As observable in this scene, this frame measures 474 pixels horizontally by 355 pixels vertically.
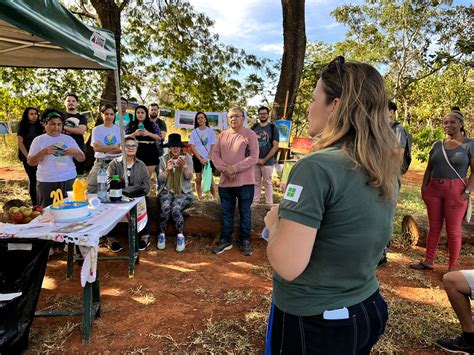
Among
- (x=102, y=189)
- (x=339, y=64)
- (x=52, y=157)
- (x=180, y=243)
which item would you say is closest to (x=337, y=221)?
(x=339, y=64)

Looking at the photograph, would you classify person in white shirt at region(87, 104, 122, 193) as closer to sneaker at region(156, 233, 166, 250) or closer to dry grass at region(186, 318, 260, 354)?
sneaker at region(156, 233, 166, 250)

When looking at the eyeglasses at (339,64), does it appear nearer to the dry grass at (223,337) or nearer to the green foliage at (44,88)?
the dry grass at (223,337)

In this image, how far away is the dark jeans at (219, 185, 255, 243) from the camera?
4.29 m

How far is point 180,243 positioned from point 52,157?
5.86 ft

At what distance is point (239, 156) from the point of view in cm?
424

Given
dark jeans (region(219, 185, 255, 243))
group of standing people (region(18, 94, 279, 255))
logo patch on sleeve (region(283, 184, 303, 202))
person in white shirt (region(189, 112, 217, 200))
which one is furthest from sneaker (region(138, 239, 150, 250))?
logo patch on sleeve (region(283, 184, 303, 202))

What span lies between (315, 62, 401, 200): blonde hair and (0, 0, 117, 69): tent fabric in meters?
1.76

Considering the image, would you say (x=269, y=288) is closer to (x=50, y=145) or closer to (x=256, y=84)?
(x=50, y=145)

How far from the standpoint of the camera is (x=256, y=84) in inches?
472

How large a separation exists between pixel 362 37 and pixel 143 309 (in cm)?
2097

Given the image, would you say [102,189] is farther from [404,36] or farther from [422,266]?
[404,36]

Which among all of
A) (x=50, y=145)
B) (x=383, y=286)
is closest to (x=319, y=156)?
(x=383, y=286)

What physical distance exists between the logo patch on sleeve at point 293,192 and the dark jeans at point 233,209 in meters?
3.30

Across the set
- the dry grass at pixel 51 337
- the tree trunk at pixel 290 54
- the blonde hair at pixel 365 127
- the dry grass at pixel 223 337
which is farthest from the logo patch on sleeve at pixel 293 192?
the tree trunk at pixel 290 54
